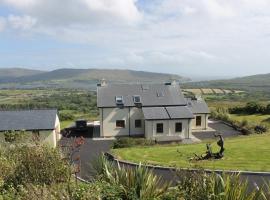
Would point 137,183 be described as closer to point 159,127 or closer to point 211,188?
point 211,188

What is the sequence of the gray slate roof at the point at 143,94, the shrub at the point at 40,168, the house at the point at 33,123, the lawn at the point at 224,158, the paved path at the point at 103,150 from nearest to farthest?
the shrub at the point at 40,168 < the paved path at the point at 103,150 < the lawn at the point at 224,158 < the house at the point at 33,123 < the gray slate roof at the point at 143,94

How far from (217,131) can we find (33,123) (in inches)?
783

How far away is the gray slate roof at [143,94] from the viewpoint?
41875 millimetres

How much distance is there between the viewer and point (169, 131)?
130 feet

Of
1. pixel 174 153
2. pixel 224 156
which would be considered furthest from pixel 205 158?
pixel 174 153

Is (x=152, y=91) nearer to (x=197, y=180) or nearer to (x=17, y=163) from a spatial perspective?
(x=17, y=163)

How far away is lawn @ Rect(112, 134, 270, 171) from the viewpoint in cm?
2400

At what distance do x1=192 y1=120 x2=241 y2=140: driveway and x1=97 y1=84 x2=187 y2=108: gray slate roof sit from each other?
3.94 metres

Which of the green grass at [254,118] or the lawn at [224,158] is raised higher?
the green grass at [254,118]

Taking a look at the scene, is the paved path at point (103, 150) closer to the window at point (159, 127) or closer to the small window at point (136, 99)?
the window at point (159, 127)

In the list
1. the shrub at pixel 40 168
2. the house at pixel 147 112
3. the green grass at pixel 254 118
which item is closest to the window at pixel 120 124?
the house at pixel 147 112

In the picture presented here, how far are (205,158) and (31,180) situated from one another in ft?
46.1

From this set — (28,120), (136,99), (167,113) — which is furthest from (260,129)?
(28,120)

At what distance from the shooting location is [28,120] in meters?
37.1
